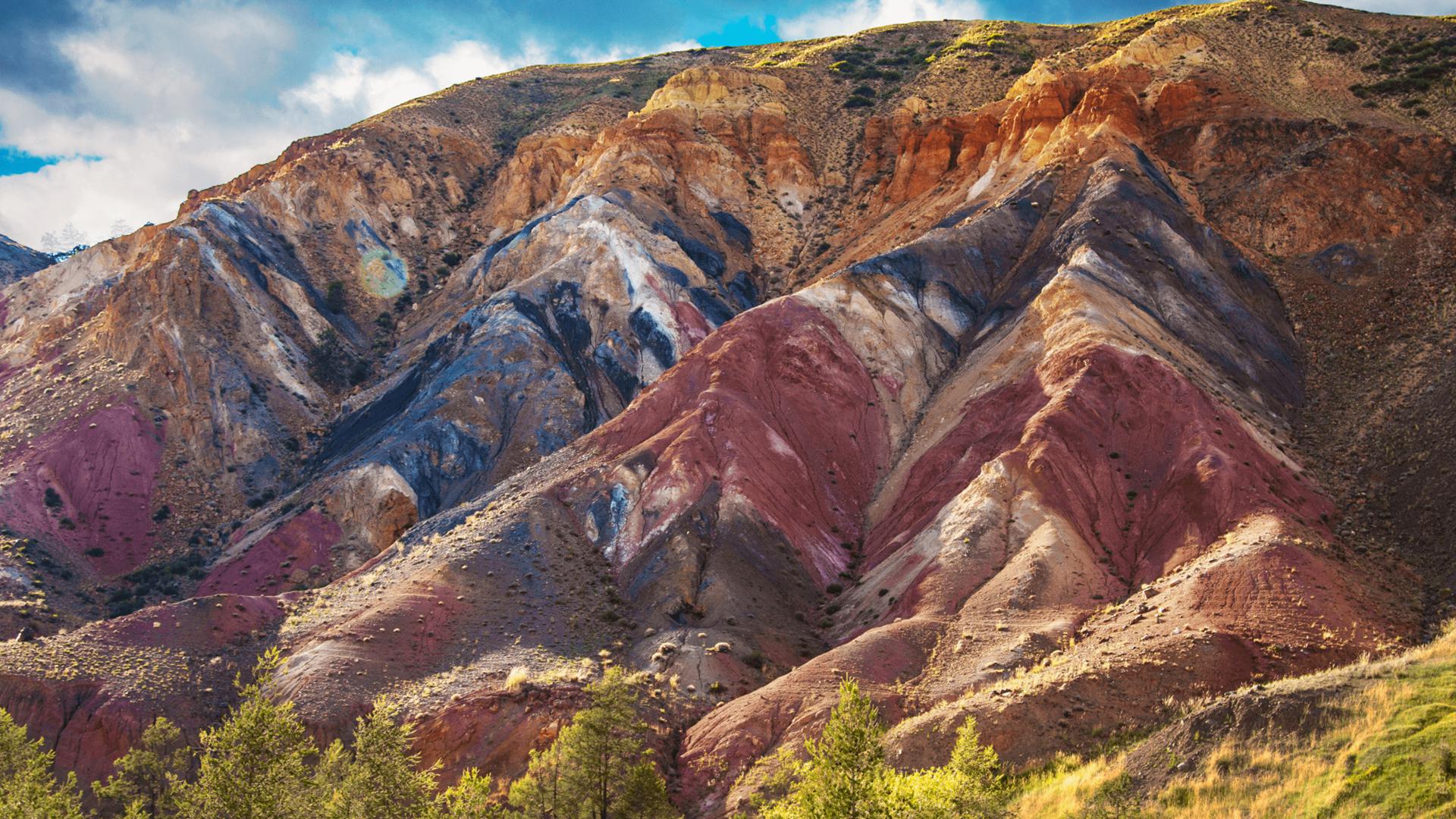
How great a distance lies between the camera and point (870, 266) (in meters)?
67.8

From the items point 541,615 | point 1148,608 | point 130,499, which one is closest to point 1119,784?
point 1148,608

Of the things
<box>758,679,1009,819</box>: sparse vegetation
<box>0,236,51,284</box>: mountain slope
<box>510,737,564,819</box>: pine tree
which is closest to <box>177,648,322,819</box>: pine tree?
<box>510,737,564,819</box>: pine tree

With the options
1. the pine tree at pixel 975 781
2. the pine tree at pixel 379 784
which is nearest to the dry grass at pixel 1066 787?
the pine tree at pixel 975 781

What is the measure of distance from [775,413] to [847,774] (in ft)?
121

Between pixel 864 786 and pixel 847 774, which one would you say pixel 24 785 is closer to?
pixel 847 774

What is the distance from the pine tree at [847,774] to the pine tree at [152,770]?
23.6m

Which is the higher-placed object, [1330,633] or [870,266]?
[870,266]

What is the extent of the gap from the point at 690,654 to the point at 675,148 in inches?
2690

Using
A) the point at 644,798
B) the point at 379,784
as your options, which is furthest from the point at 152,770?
the point at 644,798

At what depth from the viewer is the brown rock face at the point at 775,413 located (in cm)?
3675

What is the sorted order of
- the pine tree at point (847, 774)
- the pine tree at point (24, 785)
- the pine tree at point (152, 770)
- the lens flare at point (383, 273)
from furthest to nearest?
the lens flare at point (383, 273) → the pine tree at point (152, 770) → the pine tree at point (24, 785) → the pine tree at point (847, 774)

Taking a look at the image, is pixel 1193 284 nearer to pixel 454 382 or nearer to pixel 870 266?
pixel 870 266

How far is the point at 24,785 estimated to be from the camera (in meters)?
23.7

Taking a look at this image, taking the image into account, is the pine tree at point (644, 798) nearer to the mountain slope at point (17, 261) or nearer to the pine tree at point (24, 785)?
the pine tree at point (24, 785)
